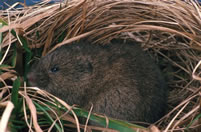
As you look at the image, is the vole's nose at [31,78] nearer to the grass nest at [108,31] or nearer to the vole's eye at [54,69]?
the grass nest at [108,31]

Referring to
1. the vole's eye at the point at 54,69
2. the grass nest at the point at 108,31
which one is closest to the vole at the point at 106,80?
the vole's eye at the point at 54,69

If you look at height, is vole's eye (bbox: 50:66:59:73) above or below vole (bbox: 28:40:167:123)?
above

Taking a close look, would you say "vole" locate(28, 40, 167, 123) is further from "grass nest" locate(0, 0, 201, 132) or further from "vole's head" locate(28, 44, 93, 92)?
"grass nest" locate(0, 0, 201, 132)

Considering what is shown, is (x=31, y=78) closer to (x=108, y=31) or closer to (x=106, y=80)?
(x=106, y=80)

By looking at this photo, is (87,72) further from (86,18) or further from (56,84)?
(86,18)

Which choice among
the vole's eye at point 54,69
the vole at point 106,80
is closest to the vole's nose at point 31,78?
the vole at point 106,80

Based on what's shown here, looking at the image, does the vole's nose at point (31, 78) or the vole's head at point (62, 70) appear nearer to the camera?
the vole's nose at point (31, 78)

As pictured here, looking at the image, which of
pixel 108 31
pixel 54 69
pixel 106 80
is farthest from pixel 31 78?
pixel 108 31

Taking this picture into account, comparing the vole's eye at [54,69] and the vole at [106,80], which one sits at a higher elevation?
the vole's eye at [54,69]

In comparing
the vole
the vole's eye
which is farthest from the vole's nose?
the vole's eye
